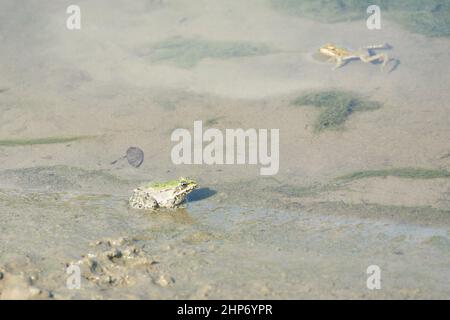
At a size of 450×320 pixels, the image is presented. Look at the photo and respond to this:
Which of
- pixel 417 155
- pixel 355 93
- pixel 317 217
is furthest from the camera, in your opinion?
pixel 355 93

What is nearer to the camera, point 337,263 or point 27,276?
point 27,276

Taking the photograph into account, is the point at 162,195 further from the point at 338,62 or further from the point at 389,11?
the point at 389,11

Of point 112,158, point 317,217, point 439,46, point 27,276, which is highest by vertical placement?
point 439,46

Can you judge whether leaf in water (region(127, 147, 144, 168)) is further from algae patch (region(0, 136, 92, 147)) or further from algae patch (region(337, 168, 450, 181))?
algae patch (region(337, 168, 450, 181))

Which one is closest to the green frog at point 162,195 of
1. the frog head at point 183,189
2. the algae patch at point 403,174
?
the frog head at point 183,189

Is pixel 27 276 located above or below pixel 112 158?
below

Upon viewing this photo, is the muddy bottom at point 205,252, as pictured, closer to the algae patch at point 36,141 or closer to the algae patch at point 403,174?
the algae patch at point 403,174

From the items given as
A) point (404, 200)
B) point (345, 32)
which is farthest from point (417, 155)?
point (345, 32)

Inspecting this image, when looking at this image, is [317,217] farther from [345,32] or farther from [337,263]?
[345,32]
